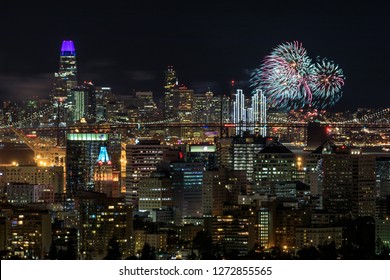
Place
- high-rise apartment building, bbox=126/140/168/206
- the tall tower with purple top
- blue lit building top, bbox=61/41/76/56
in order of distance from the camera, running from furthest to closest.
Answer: high-rise apartment building, bbox=126/140/168/206 < the tall tower with purple top < blue lit building top, bbox=61/41/76/56

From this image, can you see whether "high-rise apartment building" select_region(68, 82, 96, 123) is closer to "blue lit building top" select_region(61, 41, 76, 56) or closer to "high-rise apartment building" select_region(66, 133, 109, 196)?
"high-rise apartment building" select_region(66, 133, 109, 196)

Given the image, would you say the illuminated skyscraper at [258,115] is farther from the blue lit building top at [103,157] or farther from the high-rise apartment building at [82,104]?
the high-rise apartment building at [82,104]

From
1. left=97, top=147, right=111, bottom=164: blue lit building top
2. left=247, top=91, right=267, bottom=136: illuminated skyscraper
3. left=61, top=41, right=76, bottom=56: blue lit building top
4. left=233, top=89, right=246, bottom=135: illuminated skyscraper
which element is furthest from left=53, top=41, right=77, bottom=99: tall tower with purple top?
left=247, top=91, right=267, bottom=136: illuminated skyscraper

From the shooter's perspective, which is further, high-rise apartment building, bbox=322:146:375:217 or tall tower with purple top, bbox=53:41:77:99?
tall tower with purple top, bbox=53:41:77:99

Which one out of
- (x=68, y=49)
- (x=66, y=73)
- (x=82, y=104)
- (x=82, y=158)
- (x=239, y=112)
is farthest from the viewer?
(x=82, y=104)

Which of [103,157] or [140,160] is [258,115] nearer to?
[140,160]

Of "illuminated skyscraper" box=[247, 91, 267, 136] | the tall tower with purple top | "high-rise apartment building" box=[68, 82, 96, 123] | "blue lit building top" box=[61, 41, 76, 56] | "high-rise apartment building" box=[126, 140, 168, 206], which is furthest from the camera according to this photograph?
"high-rise apartment building" box=[68, 82, 96, 123]

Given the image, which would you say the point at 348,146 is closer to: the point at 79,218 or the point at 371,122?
the point at 371,122

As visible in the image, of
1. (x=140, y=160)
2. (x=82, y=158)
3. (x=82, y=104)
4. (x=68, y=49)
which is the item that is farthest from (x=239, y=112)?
(x=68, y=49)
